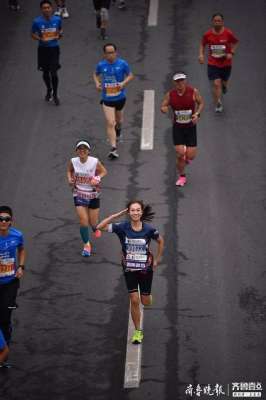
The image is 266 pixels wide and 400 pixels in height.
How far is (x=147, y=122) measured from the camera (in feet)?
59.4

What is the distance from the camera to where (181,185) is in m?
15.8

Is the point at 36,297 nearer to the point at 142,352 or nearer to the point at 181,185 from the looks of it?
the point at 142,352

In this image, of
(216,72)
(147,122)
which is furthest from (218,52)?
(147,122)

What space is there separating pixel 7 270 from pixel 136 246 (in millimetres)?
1562

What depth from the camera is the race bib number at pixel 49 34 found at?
1873 cm

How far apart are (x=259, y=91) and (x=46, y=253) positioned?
6.79 m

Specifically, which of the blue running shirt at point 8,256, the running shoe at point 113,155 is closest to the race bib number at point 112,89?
the running shoe at point 113,155

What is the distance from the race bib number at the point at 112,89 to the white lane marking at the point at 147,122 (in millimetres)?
1179

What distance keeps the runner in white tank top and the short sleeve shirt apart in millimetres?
5125

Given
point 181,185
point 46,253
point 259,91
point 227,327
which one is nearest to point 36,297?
point 46,253

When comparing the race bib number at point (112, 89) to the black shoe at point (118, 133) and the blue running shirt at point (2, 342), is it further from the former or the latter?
the blue running shirt at point (2, 342)

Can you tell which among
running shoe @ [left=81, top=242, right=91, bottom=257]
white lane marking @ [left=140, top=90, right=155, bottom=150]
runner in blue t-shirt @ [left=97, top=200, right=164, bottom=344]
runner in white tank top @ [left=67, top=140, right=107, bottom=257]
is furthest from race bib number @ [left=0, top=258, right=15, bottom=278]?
white lane marking @ [left=140, top=90, right=155, bottom=150]

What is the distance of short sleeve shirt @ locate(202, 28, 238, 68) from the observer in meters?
17.9

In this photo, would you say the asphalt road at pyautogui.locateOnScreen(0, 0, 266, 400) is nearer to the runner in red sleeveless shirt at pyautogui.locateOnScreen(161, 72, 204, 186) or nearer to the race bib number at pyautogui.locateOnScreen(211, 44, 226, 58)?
the runner in red sleeveless shirt at pyautogui.locateOnScreen(161, 72, 204, 186)
